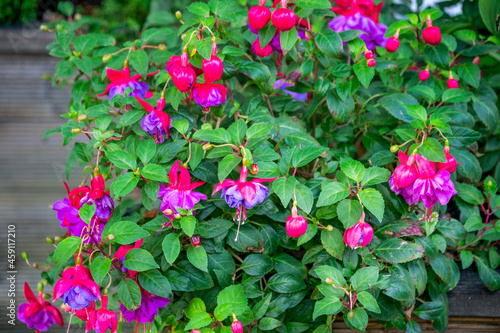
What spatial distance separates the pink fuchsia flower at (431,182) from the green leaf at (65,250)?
1.58 feet

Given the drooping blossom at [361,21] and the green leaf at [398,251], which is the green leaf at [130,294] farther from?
the drooping blossom at [361,21]

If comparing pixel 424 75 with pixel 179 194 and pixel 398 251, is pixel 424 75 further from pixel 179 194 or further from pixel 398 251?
pixel 179 194

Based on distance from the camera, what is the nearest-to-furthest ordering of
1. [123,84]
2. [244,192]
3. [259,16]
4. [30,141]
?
[244,192] < [259,16] < [123,84] < [30,141]

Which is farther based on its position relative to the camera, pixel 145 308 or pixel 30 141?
pixel 30 141

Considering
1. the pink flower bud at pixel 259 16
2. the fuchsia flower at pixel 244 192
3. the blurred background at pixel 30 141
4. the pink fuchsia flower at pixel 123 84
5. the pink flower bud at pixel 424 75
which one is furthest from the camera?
the blurred background at pixel 30 141

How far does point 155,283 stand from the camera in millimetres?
753

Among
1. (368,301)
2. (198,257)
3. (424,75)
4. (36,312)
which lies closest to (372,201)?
(368,301)

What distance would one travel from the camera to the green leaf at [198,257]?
2.47ft

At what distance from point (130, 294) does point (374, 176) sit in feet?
1.30

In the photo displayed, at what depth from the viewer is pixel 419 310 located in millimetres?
860

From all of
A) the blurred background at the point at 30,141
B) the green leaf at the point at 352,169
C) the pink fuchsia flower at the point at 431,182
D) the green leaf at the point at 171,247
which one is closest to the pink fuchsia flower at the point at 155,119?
the green leaf at the point at 171,247

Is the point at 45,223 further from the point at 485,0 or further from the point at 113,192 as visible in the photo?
the point at 485,0

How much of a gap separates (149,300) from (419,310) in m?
0.44

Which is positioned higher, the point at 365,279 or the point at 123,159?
the point at 123,159
